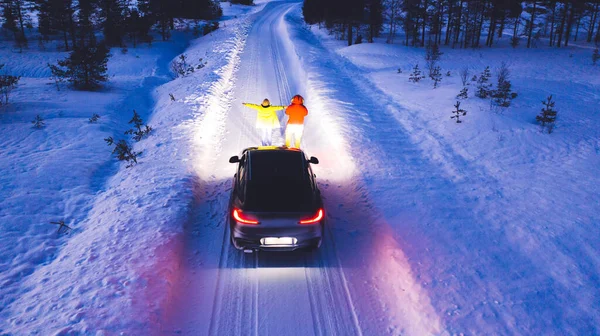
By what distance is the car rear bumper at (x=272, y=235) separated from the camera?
584 centimetres

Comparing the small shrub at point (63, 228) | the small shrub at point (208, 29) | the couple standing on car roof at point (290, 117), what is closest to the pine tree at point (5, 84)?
the small shrub at point (63, 228)

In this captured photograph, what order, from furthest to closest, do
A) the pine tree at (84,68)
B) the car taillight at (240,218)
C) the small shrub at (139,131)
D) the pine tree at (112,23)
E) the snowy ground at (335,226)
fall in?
the pine tree at (112,23)
the pine tree at (84,68)
the small shrub at (139,131)
the car taillight at (240,218)
the snowy ground at (335,226)

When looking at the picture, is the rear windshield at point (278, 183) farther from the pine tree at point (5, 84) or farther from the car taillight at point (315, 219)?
the pine tree at point (5, 84)

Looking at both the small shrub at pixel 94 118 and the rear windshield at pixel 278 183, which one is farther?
the small shrub at pixel 94 118

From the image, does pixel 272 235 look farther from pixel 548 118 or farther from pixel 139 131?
pixel 548 118

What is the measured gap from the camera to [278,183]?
6473 millimetres

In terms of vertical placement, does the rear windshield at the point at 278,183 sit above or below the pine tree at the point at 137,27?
below

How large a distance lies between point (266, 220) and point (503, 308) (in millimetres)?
3765

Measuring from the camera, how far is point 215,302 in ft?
17.7

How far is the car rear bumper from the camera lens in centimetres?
584

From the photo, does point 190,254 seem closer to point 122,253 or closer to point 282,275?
point 122,253

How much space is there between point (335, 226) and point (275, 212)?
1.93 meters

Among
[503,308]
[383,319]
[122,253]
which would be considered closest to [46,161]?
[122,253]

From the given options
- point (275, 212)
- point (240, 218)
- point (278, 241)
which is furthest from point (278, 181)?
point (278, 241)
